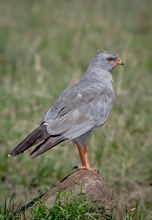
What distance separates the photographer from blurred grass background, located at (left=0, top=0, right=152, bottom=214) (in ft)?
25.5

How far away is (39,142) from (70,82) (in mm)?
3749

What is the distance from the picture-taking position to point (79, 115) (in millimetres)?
5664

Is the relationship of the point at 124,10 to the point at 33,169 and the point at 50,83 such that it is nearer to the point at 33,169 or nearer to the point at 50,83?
the point at 50,83

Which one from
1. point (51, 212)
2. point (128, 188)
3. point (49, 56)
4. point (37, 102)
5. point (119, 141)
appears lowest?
point (51, 212)

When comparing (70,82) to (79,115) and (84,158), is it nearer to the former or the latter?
(79,115)

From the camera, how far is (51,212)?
16.4ft

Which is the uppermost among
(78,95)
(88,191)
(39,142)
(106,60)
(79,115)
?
(106,60)

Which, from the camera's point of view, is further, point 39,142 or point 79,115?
point 79,115

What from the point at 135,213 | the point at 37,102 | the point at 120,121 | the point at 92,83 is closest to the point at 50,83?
the point at 37,102

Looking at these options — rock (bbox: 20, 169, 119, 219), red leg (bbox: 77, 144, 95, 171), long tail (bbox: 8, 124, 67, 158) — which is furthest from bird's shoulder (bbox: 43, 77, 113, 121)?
rock (bbox: 20, 169, 119, 219)

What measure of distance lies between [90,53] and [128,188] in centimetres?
444

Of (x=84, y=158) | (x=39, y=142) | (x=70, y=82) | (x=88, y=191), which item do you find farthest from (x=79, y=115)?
(x=70, y=82)

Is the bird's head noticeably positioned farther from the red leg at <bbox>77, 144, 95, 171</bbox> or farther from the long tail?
the long tail

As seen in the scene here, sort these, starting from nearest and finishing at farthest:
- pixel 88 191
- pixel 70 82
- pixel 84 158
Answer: pixel 88 191
pixel 84 158
pixel 70 82
